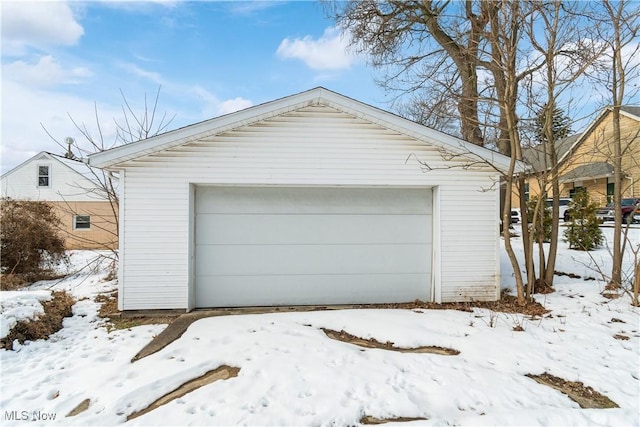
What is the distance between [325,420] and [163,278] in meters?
4.00

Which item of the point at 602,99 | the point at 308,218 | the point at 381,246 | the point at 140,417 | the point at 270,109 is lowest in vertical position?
the point at 140,417

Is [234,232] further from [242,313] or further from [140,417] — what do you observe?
[140,417]

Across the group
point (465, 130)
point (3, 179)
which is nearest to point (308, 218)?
point (465, 130)

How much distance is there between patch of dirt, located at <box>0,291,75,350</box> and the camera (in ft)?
14.8

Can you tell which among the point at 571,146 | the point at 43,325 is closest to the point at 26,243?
the point at 43,325

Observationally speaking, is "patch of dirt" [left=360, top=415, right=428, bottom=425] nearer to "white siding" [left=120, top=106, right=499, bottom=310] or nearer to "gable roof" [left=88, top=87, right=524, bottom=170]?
"white siding" [left=120, top=106, right=499, bottom=310]

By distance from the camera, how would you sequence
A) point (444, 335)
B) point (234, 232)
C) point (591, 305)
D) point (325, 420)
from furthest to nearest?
point (234, 232), point (591, 305), point (444, 335), point (325, 420)

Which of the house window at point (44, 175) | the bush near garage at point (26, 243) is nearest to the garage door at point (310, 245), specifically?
the bush near garage at point (26, 243)

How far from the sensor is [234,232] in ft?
20.4

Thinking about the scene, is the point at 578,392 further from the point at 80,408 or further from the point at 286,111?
the point at 286,111

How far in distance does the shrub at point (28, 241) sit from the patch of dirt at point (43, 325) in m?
4.79

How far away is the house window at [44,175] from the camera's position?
17.1 meters

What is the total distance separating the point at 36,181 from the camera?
17.0m

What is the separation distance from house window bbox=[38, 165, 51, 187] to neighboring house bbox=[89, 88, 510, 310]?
15.2 meters
